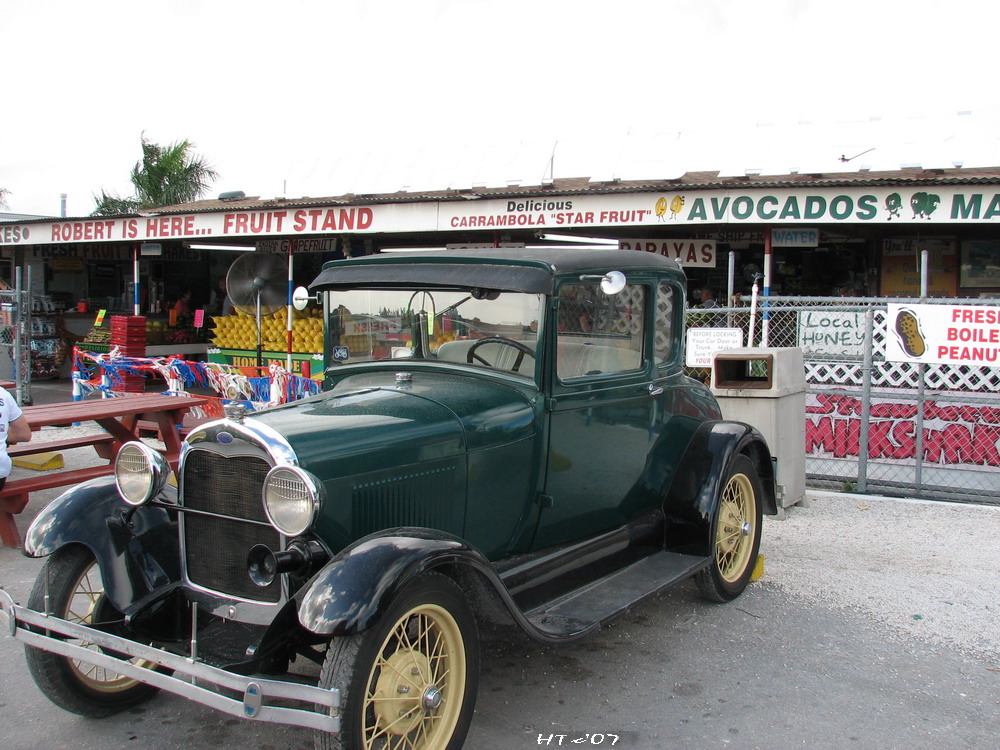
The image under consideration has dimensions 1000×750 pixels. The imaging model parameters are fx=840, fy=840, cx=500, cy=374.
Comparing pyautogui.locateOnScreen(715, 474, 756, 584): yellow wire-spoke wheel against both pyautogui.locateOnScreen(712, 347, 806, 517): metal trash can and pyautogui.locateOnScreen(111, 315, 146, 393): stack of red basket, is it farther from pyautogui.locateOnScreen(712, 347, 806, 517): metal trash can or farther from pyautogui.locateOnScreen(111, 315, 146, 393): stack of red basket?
pyautogui.locateOnScreen(111, 315, 146, 393): stack of red basket

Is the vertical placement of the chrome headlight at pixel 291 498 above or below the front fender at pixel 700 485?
above

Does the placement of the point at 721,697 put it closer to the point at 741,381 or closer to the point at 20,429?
the point at 741,381

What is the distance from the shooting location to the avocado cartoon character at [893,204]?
8.55 metres

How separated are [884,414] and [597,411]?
4865 millimetres

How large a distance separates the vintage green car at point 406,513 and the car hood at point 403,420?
0.04ft

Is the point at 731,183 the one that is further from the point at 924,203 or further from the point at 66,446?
the point at 66,446

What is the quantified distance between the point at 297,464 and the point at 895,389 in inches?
253

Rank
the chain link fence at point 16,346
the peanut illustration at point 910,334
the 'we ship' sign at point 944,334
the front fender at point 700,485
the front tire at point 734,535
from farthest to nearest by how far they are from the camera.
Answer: the chain link fence at point 16,346 → the peanut illustration at point 910,334 → the 'we ship' sign at point 944,334 → the front tire at point 734,535 → the front fender at point 700,485

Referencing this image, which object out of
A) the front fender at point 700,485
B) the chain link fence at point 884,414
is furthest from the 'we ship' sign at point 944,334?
the front fender at point 700,485

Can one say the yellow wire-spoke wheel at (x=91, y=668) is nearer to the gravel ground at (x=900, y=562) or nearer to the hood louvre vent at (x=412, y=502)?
the hood louvre vent at (x=412, y=502)

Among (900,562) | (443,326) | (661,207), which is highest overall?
(661,207)

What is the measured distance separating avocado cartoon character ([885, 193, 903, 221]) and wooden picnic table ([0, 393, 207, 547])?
22.9 ft

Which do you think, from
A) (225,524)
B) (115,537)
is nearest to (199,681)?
(225,524)

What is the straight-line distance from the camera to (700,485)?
15.0 feet
